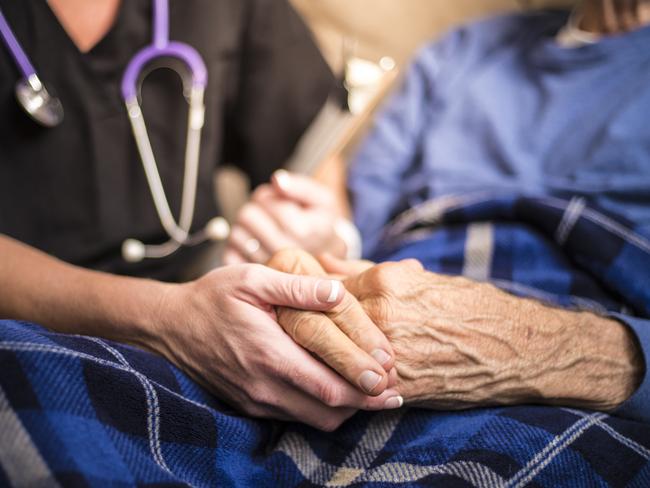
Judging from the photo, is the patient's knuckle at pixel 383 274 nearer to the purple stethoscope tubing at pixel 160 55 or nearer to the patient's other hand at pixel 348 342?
the patient's other hand at pixel 348 342

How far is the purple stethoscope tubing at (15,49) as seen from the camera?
0.70m

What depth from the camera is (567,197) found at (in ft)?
2.73

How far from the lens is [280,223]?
2.66ft

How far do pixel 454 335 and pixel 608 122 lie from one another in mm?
489

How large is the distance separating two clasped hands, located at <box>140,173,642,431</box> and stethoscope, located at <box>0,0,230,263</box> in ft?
0.99

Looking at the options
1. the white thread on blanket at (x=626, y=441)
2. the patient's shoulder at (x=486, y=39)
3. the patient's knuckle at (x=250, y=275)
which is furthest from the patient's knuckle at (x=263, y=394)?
the patient's shoulder at (x=486, y=39)

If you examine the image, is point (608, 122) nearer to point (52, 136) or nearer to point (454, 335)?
point (454, 335)

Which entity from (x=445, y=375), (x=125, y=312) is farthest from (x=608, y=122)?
(x=125, y=312)

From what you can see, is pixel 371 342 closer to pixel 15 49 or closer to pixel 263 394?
pixel 263 394

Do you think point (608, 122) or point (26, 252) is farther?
point (608, 122)

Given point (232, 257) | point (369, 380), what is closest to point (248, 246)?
point (232, 257)

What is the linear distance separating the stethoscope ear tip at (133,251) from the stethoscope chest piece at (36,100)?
0.66 ft

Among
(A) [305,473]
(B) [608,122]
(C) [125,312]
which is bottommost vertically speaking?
(A) [305,473]

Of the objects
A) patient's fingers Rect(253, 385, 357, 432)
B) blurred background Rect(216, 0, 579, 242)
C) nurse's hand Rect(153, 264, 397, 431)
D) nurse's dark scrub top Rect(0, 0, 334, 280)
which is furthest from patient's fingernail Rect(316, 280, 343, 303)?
blurred background Rect(216, 0, 579, 242)
